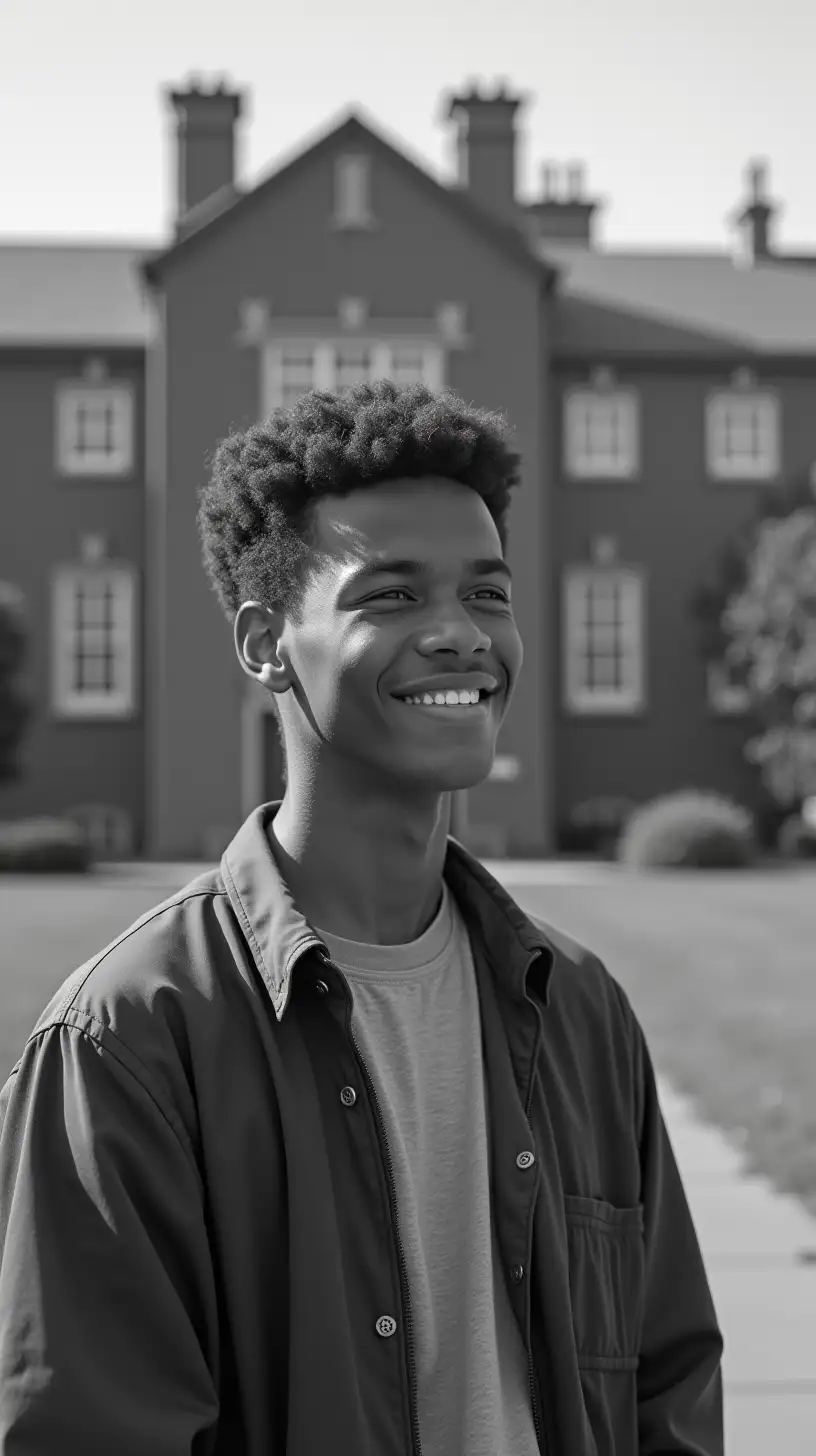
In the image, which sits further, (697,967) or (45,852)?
(45,852)

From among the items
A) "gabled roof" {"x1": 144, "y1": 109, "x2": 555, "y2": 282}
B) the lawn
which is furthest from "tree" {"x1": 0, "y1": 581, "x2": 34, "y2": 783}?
"gabled roof" {"x1": 144, "y1": 109, "x2": 555, "y2": 282}

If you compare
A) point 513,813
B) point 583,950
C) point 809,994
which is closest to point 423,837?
point 583,950

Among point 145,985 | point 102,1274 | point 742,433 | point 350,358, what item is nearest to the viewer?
point 102,1274

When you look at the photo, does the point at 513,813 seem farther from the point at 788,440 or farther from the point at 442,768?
the point at 442,768

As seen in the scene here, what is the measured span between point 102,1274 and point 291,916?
46 cm

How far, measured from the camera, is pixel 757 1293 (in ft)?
15.5

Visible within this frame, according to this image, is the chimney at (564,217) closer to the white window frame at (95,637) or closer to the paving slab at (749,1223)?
the white window frame at (95,637)

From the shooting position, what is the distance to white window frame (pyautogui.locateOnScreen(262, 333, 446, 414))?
23.9 metres

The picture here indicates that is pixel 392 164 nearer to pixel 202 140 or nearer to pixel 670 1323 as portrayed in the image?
pixel 202 140

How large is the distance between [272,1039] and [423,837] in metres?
0.37

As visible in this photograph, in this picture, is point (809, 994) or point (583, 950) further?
point (809, 994)

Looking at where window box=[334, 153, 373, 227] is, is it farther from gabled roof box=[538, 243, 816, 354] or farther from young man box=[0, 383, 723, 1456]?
young man box=[0, 383, 723, 1456]

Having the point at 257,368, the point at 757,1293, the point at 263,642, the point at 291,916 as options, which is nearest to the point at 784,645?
the point at 257,368

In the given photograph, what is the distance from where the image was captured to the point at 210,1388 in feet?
5.48
